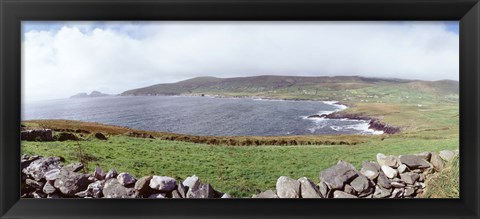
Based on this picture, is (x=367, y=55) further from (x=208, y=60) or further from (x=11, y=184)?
(x=11, y=184)

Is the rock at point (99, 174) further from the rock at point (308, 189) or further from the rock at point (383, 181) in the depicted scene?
the rock at point (383, 181)

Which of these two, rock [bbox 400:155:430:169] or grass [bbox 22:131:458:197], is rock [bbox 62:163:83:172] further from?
rock [bbox 400:155:430:169]

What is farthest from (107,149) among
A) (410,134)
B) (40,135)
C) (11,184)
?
(410,134)

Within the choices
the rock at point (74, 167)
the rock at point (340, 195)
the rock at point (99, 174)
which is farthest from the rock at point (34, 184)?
the rock at point (340, 195)

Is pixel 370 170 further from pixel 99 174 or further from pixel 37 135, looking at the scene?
pixel 37 135

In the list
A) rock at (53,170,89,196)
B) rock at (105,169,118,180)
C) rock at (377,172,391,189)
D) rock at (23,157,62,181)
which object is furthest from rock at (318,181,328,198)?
rock at (23,157,62,181)

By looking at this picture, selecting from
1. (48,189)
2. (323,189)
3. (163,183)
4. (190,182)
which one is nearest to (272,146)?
(323,189)
